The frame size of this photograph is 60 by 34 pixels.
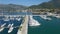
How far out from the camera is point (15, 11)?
714 inches

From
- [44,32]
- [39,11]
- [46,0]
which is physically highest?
[46,0]

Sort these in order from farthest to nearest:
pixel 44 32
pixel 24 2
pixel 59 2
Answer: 1. pixel 24 2
2. pixel 59 2
3. pixel 44 32

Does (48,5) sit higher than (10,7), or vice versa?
(48,5)

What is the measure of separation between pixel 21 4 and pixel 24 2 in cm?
57

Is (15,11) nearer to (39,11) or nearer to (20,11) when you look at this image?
(20,11)

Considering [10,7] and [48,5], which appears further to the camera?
[48,5]

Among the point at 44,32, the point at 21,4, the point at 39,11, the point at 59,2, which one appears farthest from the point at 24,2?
the point at 44,32

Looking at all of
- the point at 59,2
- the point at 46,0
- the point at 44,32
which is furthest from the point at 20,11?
the point at 44,32

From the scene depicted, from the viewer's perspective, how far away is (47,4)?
19.2m

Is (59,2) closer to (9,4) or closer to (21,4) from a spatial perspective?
(21,4)

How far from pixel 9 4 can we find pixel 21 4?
1.22m

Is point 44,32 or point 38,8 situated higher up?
point 38,8

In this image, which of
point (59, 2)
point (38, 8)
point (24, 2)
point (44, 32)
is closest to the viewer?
point (44, 32)

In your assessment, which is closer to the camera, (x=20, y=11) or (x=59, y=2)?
(x=59, y=2)
